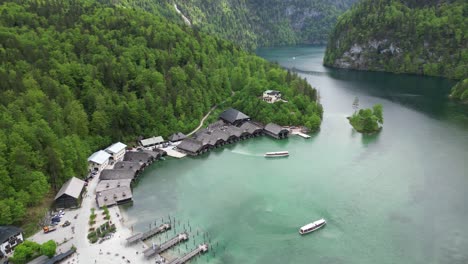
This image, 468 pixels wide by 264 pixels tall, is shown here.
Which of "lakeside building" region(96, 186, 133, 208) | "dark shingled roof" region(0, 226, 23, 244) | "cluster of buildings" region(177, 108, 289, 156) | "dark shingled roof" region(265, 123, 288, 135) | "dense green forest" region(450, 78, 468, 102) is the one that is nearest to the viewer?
"dark shingled roof" region(0, 226, 23, 244)

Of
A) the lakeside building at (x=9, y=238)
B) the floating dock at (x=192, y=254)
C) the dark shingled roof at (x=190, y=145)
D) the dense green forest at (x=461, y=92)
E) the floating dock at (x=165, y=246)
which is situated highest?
the lakeside building at (x=9, y=238)

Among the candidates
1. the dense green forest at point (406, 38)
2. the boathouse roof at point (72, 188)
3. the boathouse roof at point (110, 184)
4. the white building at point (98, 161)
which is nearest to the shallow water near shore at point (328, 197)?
the boathouse roof at point (110, 184)

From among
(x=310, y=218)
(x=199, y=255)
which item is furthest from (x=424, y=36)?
(x=199, y=255)

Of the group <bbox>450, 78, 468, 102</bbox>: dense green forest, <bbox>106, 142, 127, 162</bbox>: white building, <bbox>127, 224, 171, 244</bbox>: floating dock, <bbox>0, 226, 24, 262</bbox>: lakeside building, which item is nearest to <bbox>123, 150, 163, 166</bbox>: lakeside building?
<bbox>106, 142, 127, 162</bbox>: white building

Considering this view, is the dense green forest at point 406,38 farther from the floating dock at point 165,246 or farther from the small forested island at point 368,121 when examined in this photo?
the floating dock at point 165,246

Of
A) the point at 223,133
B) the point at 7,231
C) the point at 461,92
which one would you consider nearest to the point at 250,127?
the point at 223,133

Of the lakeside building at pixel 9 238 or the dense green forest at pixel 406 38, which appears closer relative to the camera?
the lakeside building at pixel 9 238

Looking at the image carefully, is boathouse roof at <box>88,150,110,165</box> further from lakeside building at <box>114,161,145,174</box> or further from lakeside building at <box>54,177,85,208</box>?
lakeside building at <box>54,177,85,208</box>
